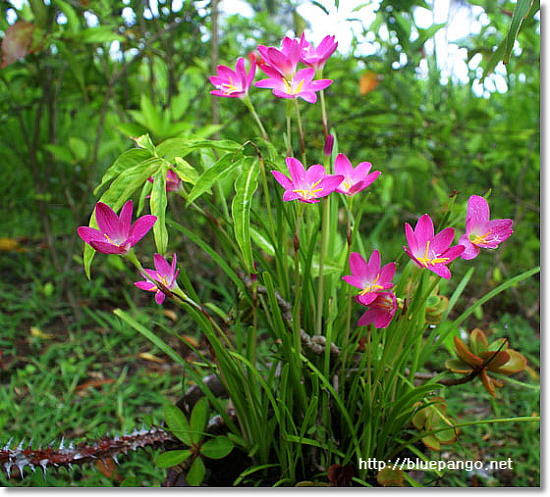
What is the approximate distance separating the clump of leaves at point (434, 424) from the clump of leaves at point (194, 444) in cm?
30

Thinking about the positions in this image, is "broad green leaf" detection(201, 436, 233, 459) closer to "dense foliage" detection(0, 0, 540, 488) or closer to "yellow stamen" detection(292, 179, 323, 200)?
"yellow stamen" detection(292, 179, 323, 200)

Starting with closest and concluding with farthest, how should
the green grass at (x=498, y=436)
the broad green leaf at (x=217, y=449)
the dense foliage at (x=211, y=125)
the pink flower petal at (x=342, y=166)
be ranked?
the pink flower petal at (x=342, y=166) → the broad green leaf at (x=217, y=449) → the green grass at (x=498, y=436) → the dense foliage at (x=211, y=125)

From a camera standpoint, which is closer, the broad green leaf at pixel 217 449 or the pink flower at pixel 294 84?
the pink flower at pixel 294 84

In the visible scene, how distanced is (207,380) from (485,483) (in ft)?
2.07

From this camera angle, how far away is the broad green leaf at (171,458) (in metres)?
0.69

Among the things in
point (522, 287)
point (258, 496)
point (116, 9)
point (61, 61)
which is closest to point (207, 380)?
point (258, 496)

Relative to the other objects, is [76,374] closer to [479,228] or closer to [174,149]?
[174,149]

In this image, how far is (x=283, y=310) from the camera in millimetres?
718

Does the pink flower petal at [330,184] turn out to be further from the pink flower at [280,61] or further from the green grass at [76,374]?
the green grass at [76,374]

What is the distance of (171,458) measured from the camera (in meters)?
0.70

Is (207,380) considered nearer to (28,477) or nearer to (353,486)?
(353,486)

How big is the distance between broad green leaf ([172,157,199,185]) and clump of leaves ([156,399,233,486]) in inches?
13.9

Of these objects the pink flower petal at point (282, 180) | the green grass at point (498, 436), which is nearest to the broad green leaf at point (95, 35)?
the pink flower petal at point (282, 180)

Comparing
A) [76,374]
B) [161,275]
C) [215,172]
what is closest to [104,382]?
[76,374]
